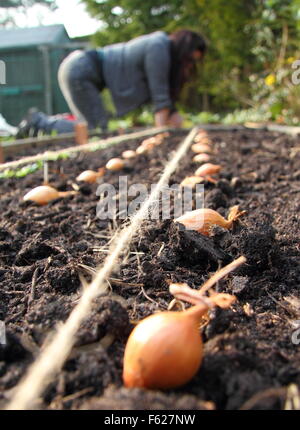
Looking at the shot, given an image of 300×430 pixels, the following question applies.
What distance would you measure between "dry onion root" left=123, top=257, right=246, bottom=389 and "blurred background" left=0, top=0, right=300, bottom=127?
5457mm

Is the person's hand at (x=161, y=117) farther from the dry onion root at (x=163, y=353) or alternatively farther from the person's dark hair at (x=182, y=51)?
the dry onion root at (x=163, y=353)

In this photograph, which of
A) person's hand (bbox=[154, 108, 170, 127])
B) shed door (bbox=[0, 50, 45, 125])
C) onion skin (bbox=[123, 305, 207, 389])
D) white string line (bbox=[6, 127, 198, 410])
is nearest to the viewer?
white string line (bbox=[6, 127, 198, 410])

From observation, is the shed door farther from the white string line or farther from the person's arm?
the white string line

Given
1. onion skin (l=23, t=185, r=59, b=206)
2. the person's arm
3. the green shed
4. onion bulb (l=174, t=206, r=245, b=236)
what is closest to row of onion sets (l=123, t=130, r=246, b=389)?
onion bulb (l=174, t=206, r=245, b=236)

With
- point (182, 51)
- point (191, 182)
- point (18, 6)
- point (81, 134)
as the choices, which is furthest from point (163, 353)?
point (18, 6)

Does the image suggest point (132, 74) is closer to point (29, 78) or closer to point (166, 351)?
point (166, 351)

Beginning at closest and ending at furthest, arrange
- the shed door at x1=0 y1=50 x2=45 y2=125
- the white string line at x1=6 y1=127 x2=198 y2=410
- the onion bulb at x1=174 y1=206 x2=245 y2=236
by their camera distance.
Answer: the white string line at x1=6 y1=127 x2=198 y2=410, the onion bulb at x1=174 y1=206 x2=245 y2=236, the shed door at x1=0 y1=50 x2=45 y2=125

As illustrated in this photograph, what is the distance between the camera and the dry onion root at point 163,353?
775 mm

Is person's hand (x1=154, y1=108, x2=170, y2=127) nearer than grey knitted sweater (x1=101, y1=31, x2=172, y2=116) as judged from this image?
No

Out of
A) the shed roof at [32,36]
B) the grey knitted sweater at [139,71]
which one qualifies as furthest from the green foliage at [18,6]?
the grey knitted sweater at [139,71]

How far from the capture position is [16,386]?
0.83 metres

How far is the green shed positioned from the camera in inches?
534

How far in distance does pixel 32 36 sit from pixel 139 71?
10616mm
